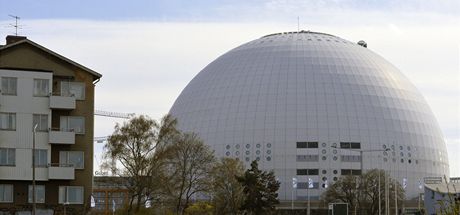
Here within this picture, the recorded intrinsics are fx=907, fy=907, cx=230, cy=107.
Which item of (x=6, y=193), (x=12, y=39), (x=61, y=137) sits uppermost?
(x=12, y=39)

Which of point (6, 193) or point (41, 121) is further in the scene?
point (41, 121)

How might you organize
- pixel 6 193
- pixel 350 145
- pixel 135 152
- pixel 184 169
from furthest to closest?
pixel 350 145 < pixel 184 169 < pixel 135 152 < pixel 6 193

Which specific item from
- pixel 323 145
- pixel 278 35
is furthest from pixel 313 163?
pixel 278 35

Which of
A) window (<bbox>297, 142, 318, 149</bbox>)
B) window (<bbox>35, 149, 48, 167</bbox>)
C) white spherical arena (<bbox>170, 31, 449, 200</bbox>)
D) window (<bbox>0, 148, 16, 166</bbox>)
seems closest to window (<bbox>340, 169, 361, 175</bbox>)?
white spherical arena (<bbox>170, 31, 449, 200</bbox>)

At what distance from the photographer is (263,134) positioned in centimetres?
15788

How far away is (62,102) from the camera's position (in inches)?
2450

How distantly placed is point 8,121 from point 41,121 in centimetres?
221

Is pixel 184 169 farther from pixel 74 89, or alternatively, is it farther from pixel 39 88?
pixel 39 88

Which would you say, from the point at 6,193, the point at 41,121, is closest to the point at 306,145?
the point at 41,121

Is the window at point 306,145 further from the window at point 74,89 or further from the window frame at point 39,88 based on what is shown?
the window frame at point 39,88

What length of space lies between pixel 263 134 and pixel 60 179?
323 ft

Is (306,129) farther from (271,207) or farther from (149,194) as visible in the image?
(149,194)

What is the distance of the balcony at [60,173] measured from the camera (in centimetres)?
6047

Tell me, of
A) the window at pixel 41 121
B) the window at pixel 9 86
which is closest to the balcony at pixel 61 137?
the window at pixel 41 121
